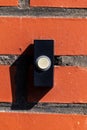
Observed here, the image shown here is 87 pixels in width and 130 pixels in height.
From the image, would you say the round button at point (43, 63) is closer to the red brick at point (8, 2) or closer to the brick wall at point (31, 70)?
the brick wall at point (31, 70)

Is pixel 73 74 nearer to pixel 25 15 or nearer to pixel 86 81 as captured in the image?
pixel 86 81

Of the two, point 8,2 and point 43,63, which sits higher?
point 8,2

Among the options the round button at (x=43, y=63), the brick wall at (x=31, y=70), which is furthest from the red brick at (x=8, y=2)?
the round button at (x=43, y=63)

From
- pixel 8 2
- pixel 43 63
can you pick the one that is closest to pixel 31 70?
pixel 43 63

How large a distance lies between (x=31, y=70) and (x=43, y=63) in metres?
0.06

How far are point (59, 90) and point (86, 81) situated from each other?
70 millimetres

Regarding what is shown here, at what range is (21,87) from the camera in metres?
0.97

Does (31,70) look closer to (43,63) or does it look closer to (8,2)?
(43,63)

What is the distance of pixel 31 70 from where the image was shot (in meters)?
0.97

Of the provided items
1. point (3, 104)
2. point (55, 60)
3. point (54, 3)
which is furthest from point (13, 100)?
point (54, 3)

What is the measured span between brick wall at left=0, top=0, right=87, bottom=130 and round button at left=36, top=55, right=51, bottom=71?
0.04 metres

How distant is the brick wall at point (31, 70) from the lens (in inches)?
37.9

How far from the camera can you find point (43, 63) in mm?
924

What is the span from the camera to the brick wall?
962 mm
